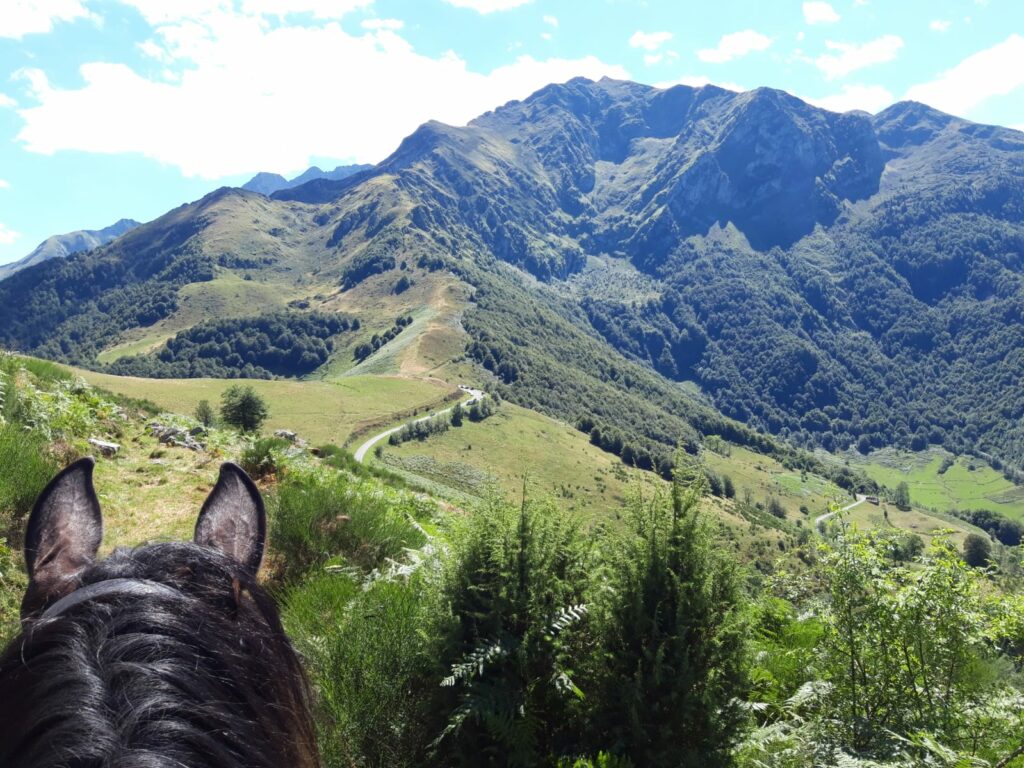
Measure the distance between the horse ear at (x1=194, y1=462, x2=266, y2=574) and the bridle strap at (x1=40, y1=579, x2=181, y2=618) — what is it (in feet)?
1.28

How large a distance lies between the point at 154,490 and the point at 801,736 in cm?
832

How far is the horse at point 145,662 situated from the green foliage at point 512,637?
1.75 meters

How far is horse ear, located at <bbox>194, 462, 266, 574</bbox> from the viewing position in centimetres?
178

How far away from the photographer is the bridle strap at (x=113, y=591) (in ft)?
4.20

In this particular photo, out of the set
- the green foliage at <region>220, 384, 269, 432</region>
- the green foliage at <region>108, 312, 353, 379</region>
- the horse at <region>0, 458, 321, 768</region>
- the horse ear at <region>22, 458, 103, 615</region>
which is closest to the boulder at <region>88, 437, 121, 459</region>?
the horse ear at <region>22, 458, 103, 615</region>

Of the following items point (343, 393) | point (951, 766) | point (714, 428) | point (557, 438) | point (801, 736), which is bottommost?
point (714, 428)

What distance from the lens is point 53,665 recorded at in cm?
116

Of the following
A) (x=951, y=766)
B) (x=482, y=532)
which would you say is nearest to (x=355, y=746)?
(x=482, y=532)

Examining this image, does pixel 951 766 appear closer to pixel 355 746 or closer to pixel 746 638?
pixel 746 638

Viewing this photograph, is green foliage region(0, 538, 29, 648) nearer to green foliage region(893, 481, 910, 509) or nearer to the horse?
the horse

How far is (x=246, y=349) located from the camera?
171 meters

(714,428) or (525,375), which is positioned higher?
(525,375)

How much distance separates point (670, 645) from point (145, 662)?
2737mm

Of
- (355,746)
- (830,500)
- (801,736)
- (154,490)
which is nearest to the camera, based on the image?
(355,746)
